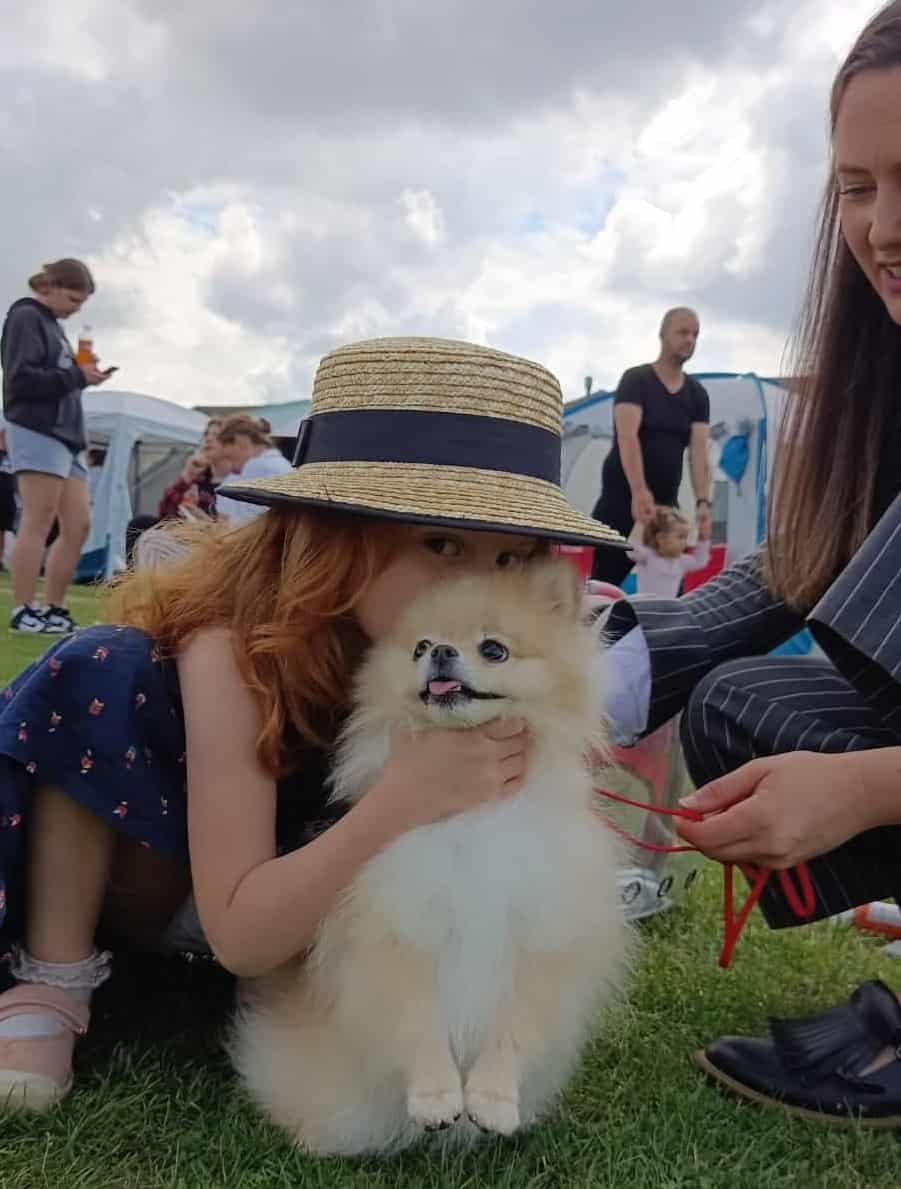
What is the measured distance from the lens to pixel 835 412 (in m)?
1.64

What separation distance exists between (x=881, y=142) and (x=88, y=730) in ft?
3.85

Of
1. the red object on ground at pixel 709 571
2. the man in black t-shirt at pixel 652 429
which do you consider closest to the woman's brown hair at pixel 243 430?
the man in black t-shirt at pixel 652 429

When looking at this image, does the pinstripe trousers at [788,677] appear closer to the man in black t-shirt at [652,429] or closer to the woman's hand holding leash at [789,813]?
the woman's hand holding leash at [789,813]

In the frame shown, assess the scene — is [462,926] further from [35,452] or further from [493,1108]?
[35,452]

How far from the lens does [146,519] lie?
3043 millimetres

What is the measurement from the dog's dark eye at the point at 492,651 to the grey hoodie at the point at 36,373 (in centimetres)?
430

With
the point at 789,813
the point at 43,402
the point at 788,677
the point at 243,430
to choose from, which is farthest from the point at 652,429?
the point at 789,813

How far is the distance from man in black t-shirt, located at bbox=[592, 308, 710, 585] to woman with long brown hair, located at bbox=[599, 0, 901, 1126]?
3111 mm

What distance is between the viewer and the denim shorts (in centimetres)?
505

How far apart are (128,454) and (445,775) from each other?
11.9 meters

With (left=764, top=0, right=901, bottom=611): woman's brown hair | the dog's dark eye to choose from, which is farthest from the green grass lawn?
(left=764, top=0, right=901, bottom=611): woman's brown hair

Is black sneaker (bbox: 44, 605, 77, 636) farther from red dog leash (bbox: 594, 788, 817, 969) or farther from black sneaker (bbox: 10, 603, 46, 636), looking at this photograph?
red dog leash (bbox: 594, 788, 817, 969)

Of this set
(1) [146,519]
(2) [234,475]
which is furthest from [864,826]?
(2) [234,475]

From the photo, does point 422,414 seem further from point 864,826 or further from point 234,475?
point 234,475
